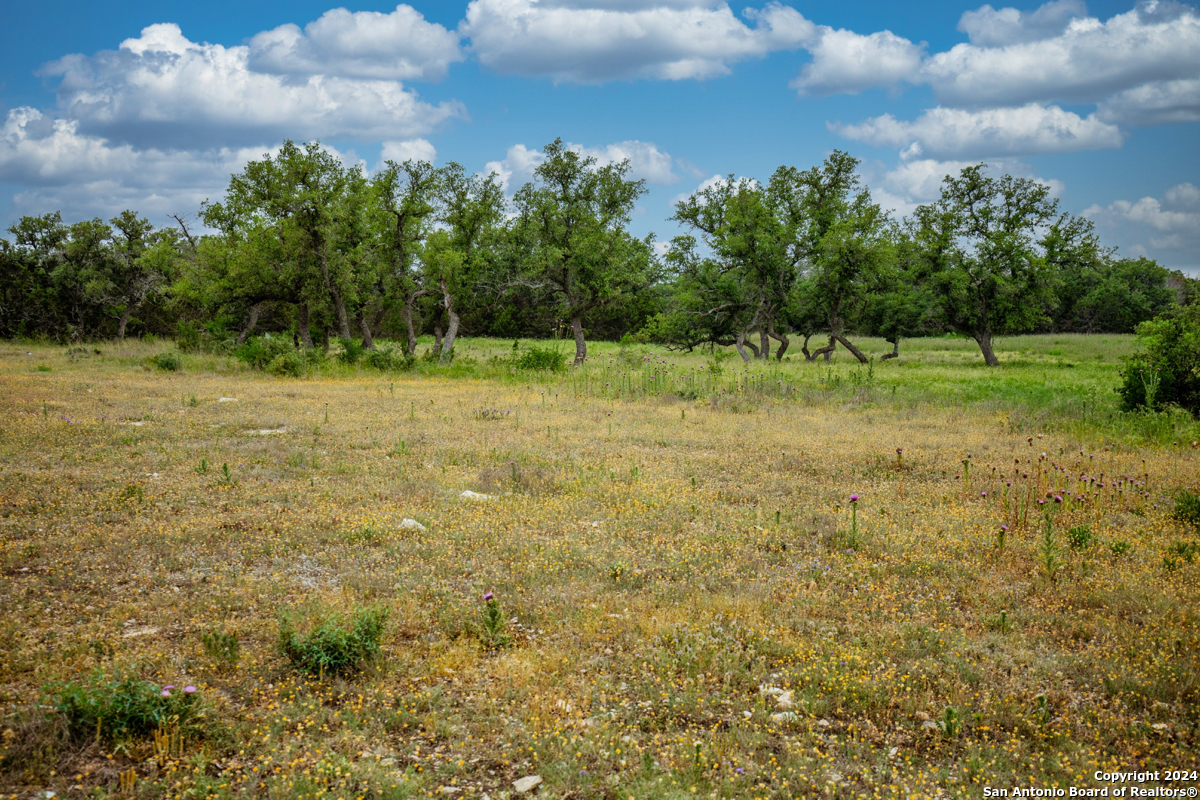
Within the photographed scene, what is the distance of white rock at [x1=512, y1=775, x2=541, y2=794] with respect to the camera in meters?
3.74

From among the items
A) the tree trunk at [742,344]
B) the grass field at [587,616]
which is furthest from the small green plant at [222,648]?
the tree trunk at [742,344]

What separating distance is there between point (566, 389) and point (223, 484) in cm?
1245

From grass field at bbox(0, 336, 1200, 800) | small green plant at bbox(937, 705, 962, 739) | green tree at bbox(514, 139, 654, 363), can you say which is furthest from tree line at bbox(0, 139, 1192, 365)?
small green plant at bbox(937, 705, 962, 739)

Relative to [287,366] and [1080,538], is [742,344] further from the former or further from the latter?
[1080,538]

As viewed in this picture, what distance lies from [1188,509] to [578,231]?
77.9 ft

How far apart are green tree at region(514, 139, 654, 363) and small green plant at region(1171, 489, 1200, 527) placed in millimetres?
21952

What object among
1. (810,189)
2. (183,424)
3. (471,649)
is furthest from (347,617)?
(810,189)

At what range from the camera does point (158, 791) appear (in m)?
3.60

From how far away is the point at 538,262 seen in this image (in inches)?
1139

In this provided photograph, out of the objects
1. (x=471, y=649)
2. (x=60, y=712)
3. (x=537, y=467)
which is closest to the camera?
(x=60, y=712)

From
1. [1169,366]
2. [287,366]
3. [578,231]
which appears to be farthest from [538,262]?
[1169,366]

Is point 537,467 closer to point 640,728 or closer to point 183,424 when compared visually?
point 640,728

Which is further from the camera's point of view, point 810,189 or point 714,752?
point 810,189

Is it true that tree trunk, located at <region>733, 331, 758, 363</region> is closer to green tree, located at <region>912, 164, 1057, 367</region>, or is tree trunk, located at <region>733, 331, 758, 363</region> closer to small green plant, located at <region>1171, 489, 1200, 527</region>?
green tree, located at <region>912, 164, 1057, 367</region>
